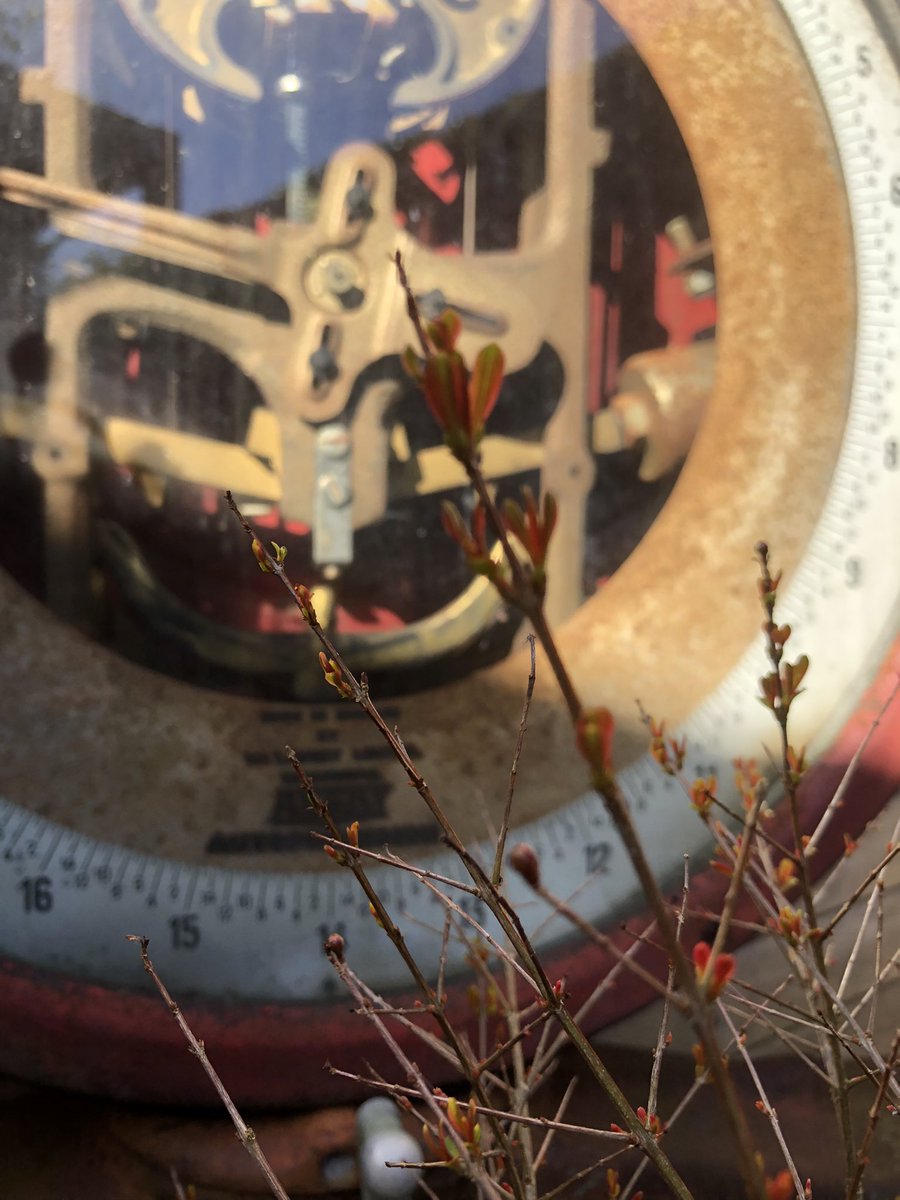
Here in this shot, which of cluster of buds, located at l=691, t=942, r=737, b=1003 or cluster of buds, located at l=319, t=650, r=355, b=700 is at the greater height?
cluster of buds, located at l=319, t=650, r=355, b=700

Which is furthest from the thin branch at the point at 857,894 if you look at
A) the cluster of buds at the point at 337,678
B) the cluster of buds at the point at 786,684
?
the cluster of buds at the point at 337,678

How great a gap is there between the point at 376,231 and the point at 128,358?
0.19 m

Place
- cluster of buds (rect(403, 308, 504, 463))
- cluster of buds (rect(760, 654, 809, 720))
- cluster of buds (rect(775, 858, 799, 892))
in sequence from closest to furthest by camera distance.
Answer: cluster of buds (rect(403, 308, 504, 463)), cluster of buds (rect(760, 654, 809, 720)), cluster of buds (rect(775, 858, 799, 892))

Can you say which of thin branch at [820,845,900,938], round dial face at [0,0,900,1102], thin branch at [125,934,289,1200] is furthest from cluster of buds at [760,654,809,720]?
round dial face at [0,0,900,1102]

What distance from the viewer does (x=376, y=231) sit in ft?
2.32

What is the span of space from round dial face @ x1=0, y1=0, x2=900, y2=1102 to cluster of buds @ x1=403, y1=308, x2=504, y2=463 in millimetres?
482

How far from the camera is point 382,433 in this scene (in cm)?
72

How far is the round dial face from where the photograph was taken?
666mm

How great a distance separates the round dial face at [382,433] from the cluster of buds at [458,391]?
482mm

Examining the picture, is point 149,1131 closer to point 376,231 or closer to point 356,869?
point 356,869

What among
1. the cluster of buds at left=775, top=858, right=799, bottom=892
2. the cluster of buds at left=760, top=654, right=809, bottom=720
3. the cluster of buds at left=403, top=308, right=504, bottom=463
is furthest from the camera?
the cluster of buds at left=775, top=858, right=799, bottom=892

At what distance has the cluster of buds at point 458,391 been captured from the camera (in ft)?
0.67

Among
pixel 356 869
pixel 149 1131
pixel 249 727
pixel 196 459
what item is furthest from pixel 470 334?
pixel 149 1131

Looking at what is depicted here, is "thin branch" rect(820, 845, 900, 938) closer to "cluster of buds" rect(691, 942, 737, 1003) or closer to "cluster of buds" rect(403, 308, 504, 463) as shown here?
"cluster of buds" rect(691, 942, 737, 1003)
